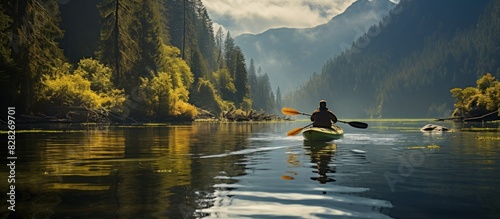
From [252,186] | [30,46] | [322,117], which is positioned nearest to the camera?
[252,186]

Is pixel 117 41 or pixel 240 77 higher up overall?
pixel 240 77

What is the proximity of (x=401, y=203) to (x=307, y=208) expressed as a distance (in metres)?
1.82

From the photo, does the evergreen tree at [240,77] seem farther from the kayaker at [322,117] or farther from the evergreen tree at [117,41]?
the kayaker at [322,117]

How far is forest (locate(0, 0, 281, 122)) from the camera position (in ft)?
141

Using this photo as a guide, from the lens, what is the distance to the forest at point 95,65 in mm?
42938

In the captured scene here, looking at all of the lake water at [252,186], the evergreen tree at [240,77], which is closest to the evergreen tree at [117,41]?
the lake water at [252,186]

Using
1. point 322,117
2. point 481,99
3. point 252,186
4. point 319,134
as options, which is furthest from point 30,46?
point 481,99

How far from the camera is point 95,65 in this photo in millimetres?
61594

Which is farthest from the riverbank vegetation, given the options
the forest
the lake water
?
the lake water

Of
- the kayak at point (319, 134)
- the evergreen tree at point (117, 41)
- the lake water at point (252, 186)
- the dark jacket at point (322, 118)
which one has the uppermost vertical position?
the evergreen tree at point (117, 41)

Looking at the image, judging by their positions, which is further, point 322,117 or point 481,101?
point 481,101

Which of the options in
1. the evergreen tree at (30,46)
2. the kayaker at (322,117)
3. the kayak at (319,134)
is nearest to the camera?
the kayak at (319,134)

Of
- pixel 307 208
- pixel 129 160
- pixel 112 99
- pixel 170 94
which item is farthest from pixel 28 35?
pixel 307 208

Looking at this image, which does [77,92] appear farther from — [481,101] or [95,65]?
[481,101]
